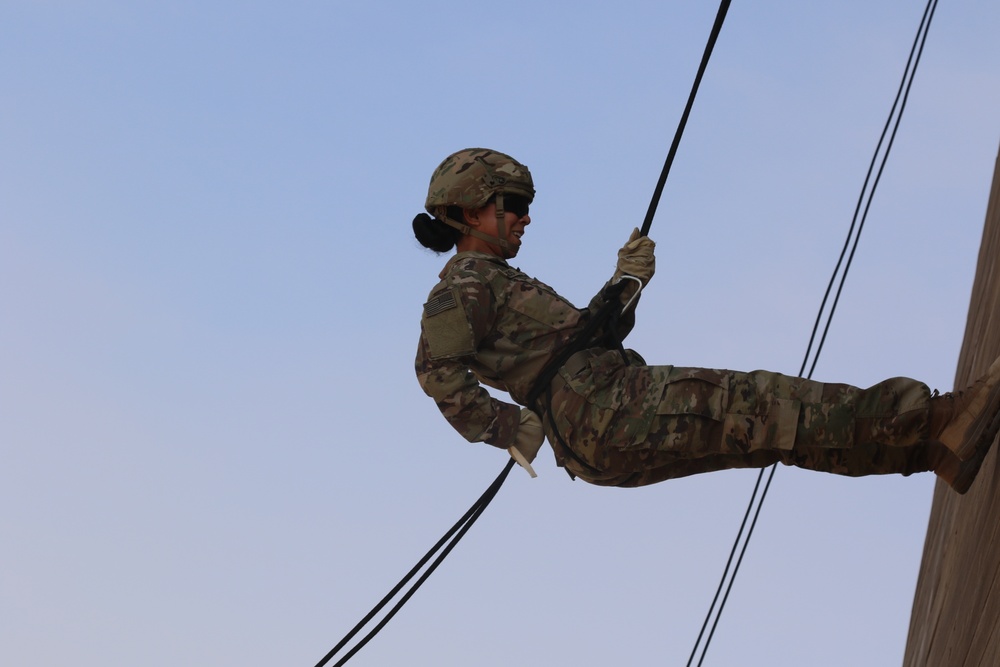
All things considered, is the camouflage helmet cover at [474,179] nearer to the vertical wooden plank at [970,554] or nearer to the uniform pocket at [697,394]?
the uniform pocket at [697,394]

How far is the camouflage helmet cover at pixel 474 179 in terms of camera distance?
6129 millimetres

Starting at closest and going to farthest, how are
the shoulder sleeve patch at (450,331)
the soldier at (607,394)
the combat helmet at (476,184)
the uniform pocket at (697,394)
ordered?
the soldier at (607,394) < the uniform pocket at (697,394) < the shoulder sleeve patch at (450,331) < the combat helmet at (476,184)

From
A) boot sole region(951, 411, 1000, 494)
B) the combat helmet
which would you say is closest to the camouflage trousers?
boot sole region(951, 411, 1000, 494)

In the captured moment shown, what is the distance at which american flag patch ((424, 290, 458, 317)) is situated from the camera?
586 cm

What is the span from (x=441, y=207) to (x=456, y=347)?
66 centimetres

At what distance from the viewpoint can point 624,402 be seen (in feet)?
18.6

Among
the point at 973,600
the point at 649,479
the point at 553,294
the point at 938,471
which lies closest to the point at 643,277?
the point at 553,294

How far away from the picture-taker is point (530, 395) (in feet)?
19.6

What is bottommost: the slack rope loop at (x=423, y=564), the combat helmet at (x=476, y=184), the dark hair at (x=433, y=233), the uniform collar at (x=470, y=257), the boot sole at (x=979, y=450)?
the slack rope loop at (x=423, y=564)

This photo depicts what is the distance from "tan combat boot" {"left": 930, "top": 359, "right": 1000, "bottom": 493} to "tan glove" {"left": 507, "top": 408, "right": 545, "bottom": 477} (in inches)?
56.8

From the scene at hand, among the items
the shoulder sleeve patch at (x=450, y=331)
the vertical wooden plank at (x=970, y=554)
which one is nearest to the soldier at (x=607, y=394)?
the shoulder sleeve patch at (x=450, y=331)

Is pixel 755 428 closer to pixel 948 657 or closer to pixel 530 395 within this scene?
pixel 530 395

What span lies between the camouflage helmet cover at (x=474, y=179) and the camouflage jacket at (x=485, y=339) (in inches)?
10.9

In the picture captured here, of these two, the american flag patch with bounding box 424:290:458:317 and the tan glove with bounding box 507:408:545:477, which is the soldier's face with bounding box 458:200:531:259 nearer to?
the american flag patch with bounding box 424:290:458:317
